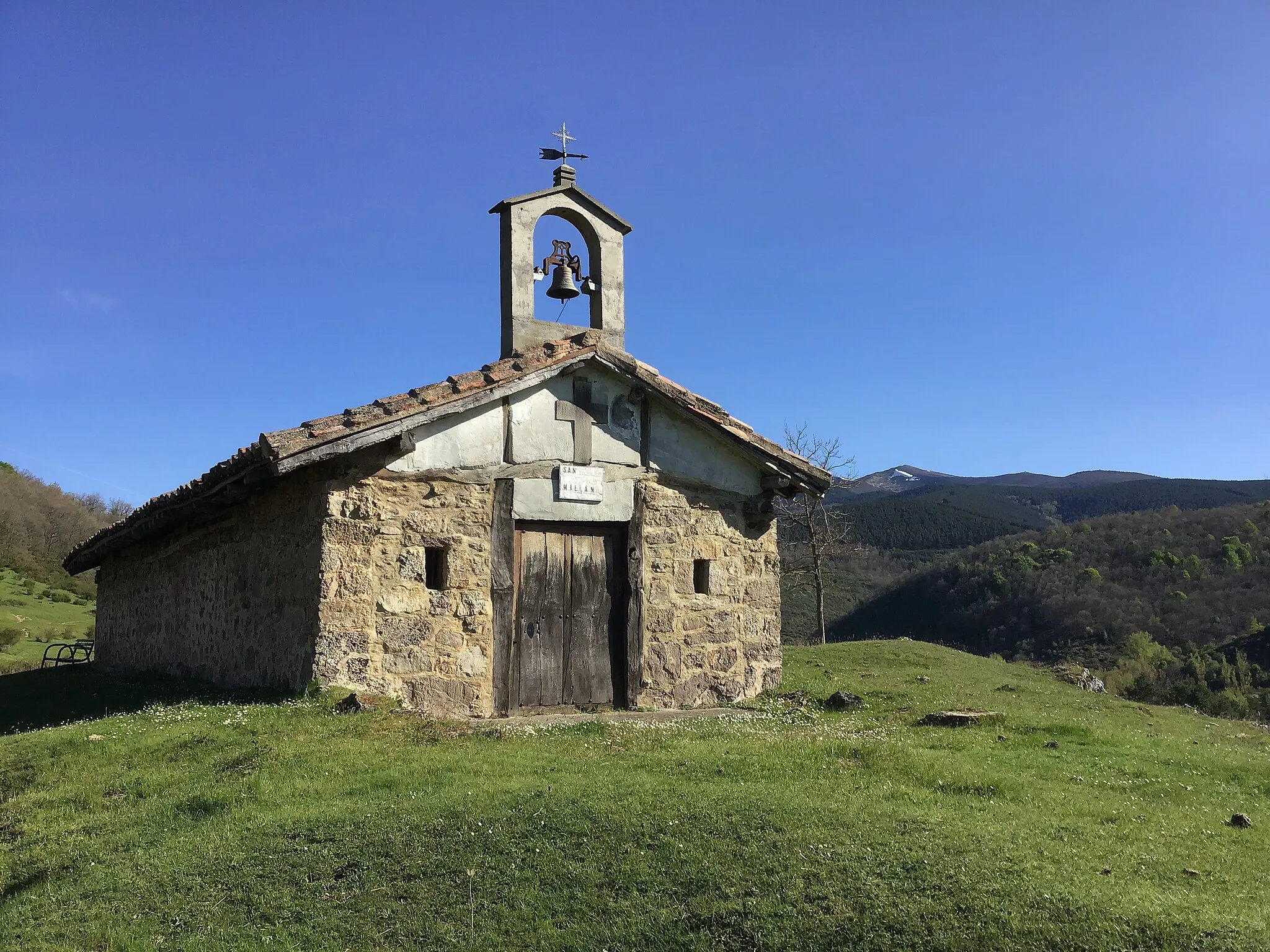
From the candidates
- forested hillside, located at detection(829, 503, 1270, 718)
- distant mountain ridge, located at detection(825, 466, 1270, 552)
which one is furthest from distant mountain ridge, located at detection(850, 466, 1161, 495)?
forested hillside, located at detection(829, 503, 1270, 718)

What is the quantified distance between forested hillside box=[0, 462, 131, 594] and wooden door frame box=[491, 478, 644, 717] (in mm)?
31647

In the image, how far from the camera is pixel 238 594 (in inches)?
476

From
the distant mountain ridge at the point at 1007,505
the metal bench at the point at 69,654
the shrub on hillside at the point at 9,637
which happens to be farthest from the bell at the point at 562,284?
the distant mountain ridge at the point at 1007,505

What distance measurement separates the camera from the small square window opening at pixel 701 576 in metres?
12.4

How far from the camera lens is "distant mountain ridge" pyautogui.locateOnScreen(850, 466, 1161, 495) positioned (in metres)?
64.2

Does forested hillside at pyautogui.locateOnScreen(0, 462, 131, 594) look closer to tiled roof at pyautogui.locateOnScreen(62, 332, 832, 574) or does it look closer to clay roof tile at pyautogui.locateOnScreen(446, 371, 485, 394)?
tiled roof at pyautogui.locateOnScreen(62, 332, 832, 574)

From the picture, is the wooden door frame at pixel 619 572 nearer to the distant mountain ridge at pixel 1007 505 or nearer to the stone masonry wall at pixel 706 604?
the stone masonry wall at pixel 706 604

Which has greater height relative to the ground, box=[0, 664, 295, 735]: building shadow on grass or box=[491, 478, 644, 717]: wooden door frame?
box=[491, 478, 644, 717]: wooden door frame

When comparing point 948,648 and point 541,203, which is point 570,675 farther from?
point 948,648

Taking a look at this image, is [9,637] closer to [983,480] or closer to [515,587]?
[515,587]

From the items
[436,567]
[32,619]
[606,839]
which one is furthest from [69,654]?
→ [606,839]

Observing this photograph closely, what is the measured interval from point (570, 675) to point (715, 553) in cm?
236

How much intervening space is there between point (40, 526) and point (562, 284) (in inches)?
1517

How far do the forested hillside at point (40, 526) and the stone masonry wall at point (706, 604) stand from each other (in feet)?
105
